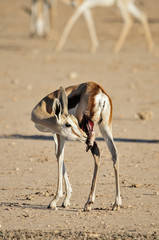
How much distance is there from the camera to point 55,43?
24.1 m

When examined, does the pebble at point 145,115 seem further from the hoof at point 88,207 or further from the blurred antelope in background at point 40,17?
the blurred antelope in background at point 40,17

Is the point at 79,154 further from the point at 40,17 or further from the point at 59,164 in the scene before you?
the point at 40,17

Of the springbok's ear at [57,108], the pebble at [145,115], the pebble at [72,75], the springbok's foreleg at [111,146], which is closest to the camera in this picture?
the springbok's ear at [57,108]

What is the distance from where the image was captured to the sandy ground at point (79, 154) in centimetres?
582

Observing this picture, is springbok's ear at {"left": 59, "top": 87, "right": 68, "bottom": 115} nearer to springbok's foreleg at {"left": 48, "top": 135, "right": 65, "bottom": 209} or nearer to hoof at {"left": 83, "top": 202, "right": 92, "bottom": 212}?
springbok's foreleg at {"left": 48, "top": 135, "right": 65, "bottom": 209}

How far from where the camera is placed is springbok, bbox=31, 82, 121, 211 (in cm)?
582

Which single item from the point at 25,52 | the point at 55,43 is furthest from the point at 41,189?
the point at 55,43

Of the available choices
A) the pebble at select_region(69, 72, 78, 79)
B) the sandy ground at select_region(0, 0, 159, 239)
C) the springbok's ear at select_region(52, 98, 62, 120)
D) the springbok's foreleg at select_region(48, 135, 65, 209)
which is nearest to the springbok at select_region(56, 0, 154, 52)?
the sandy ground at select_region(0, 0, 159, 239)

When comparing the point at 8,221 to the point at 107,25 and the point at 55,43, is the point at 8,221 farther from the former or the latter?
the point at 107,25

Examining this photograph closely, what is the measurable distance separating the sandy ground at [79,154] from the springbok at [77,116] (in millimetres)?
336

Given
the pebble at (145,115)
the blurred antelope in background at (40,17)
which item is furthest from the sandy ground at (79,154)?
the blurred antelope in background at (40,17)

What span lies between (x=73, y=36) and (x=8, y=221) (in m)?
20.1

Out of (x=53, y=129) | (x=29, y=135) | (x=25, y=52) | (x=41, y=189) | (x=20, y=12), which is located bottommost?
(x=20, y=12)

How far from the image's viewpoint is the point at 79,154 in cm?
870
